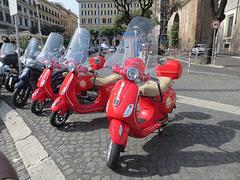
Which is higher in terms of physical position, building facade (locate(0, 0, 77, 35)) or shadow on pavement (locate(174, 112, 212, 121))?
building facade (locate(0, 0, 77, 35))

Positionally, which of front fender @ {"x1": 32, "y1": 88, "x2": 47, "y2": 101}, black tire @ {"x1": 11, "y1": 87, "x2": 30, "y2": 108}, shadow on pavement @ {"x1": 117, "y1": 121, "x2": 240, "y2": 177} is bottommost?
shadow on pavement @ {"x1": 117, "y1": 121, "x2": 240, "y2": 177}

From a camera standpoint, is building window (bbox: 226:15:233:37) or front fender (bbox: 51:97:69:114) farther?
building window (bbox: 226:15:233:37)

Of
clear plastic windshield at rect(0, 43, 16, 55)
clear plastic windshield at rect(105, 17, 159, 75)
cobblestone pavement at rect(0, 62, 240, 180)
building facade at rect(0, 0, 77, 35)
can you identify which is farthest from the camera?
building facade at rect(0, 0, 77, 35)

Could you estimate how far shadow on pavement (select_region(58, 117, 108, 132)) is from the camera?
406 centimetres

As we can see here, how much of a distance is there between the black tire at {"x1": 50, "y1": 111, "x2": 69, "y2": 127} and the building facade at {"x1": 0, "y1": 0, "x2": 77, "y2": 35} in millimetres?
40923

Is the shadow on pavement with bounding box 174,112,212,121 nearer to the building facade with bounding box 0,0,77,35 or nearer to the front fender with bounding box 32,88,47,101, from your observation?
the front fender with bounding box 32,88,47,101

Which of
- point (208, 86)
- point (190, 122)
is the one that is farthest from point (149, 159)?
point (208, 86)

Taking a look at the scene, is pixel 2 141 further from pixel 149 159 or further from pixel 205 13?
pixel 205 13

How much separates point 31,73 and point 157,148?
12.4 feet

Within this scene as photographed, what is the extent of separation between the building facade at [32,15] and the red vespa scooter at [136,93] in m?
41.9

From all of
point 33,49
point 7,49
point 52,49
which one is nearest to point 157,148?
point 52,49

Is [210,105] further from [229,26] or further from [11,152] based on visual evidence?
[229,26]

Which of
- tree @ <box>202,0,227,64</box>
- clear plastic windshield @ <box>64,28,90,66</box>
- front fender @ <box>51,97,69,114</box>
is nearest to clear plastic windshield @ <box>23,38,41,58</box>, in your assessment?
clear plastic windshield @ <box>64,28,90,66</box>

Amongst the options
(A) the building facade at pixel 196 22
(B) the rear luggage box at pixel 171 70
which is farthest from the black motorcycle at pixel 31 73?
(A) the building facade at pixel 196 22
